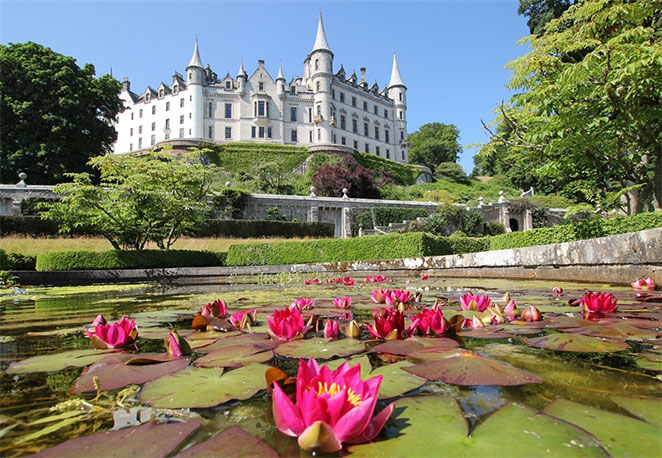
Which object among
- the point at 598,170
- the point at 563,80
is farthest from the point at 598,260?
the point at 598,170

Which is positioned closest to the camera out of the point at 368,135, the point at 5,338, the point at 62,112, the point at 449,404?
the point at 449,404

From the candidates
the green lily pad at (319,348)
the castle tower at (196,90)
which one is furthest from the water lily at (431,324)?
the castle tower at (196,90)

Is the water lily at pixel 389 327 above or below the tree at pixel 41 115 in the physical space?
below

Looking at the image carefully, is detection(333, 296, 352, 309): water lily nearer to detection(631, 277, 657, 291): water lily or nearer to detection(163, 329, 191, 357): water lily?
detection(163, 329, 191, 357): water lily

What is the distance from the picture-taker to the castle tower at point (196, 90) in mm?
44875

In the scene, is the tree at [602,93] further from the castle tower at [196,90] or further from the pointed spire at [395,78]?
the pointed spire at [395,78]

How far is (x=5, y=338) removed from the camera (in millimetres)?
1611

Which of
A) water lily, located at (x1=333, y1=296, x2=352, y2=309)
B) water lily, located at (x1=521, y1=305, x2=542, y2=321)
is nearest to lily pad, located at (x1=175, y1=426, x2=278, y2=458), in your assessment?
water lily, located at (x1=521, y1=305, x2=542, y2=321)

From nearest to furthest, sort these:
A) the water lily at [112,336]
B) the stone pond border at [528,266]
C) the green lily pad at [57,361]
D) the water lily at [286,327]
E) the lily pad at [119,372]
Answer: the lily pad at [119,372] < the green lily pad at [57,361] < the water lily at [112,336] < the water lily at [286,327] < the stone pond border at [528,266]

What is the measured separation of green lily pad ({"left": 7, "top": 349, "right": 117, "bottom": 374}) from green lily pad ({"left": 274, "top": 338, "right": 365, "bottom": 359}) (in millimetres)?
630

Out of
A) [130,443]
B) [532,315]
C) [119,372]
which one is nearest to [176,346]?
[119,372]

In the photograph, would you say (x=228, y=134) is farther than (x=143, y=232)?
Yes

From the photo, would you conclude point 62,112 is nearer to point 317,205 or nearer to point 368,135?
point 317,205

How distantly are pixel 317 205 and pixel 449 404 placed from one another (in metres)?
25.2
